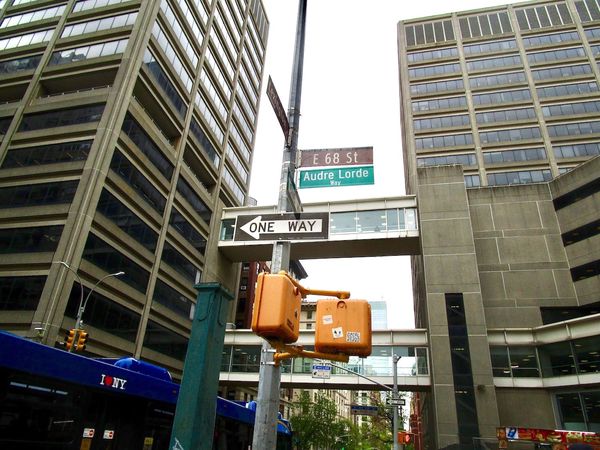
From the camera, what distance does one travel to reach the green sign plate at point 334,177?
6867mm

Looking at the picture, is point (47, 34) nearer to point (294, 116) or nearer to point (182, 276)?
point (182, 276)

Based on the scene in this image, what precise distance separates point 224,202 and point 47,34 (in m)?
26.5

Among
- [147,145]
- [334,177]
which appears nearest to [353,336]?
[334,177]

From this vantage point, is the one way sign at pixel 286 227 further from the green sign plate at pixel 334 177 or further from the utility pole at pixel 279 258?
the green sign plate at pixel 334 177

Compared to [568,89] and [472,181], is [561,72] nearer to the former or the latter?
[568,89]

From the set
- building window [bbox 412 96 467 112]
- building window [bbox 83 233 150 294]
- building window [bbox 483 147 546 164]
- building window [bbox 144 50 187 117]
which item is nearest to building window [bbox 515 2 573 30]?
building window [bbox 412 96 467 112]

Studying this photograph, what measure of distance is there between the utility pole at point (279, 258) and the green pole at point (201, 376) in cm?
59

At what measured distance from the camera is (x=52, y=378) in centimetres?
540

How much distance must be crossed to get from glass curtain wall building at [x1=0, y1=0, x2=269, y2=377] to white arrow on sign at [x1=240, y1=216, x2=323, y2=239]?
25724 mm

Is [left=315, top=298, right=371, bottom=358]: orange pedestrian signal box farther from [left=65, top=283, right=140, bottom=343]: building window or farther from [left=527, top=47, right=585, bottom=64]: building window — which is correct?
[left=527, top=47, right=585, bottom=64]: building window

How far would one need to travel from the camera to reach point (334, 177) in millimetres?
6898

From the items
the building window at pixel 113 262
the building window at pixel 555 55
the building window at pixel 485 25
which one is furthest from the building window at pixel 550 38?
the building window at pixel 113 262

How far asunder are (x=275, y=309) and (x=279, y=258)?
171 centimetres

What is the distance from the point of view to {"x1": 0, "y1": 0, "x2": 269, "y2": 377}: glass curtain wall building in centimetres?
3062
